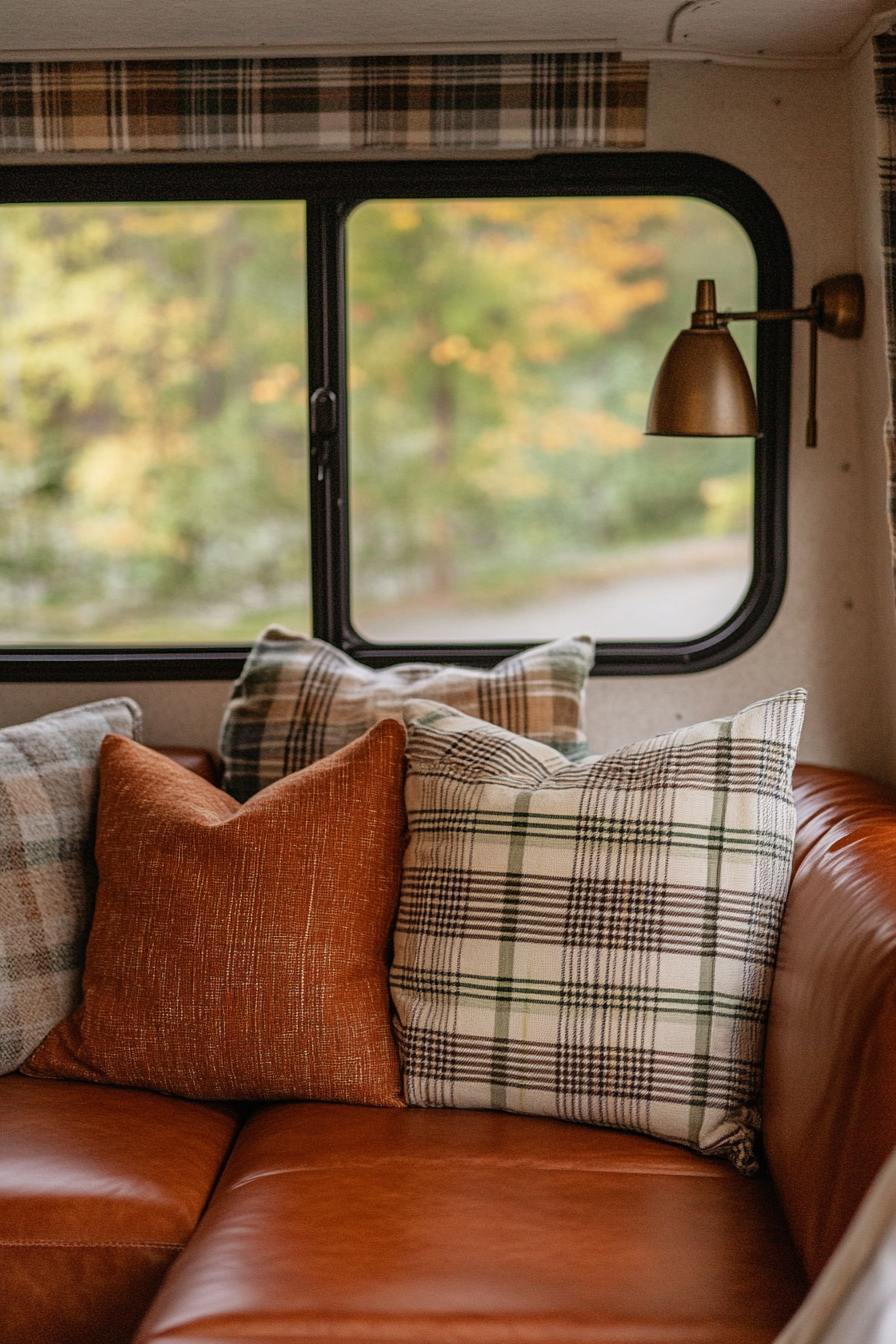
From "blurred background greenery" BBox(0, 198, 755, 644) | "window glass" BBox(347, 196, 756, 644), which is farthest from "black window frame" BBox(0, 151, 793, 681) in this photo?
"window glass" BBox(347, 196, 756, 644)

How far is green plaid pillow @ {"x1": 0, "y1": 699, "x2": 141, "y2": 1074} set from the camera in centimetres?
179

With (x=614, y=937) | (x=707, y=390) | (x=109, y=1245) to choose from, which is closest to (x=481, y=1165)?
(x=614, y=937)

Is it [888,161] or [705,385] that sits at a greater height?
[888,161]

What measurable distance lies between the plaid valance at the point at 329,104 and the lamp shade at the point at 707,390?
1.82 feet

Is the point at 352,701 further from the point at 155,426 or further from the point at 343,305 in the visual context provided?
the point at 155,426

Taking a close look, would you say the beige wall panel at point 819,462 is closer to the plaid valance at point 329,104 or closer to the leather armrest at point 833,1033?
the plaid valance at point 329,104

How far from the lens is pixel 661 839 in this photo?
1.60 m

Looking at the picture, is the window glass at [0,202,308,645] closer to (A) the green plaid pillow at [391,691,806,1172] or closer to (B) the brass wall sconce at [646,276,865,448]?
(B) the brass wall sconce at [646,276,865,448]

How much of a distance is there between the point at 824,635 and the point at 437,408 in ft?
16.9

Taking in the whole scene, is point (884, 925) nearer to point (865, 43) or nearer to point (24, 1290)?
point (24, 1290)

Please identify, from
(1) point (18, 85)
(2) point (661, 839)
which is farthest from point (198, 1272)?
(1) point (18, 85)

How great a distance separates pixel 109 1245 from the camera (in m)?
1.41

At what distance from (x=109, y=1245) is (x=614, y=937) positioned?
2.44ft

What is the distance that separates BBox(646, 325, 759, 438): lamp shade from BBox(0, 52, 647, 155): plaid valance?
556 mm
